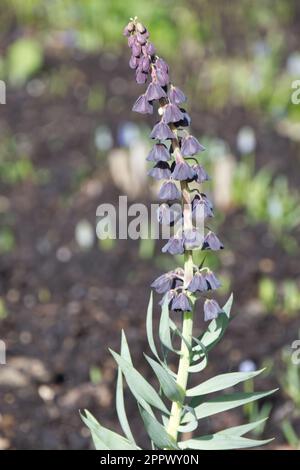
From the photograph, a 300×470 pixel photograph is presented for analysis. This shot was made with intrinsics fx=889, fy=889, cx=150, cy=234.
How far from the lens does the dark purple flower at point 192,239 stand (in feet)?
8.14

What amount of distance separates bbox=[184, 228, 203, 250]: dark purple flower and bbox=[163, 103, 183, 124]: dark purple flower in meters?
0.32

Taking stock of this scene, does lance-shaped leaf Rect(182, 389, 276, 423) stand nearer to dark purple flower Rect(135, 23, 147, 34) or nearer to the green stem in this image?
the green stem

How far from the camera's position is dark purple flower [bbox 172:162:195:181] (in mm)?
2424

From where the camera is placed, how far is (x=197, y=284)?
2500 mm

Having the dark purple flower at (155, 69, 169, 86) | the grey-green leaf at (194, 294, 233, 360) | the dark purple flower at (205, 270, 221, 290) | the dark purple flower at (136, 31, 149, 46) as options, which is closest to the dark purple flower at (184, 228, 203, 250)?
the dark purple flower at (205, 270, 221, 290)

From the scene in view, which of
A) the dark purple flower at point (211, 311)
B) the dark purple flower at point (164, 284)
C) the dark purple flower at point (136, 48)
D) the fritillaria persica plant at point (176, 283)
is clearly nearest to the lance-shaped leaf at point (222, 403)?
the fritillaria persica plant at point (176, 283)

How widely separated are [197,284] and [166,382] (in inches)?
11.6

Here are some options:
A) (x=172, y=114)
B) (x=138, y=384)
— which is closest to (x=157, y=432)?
(x=138, y=384)

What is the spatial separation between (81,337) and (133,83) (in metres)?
2.98

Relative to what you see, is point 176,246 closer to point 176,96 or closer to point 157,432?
point 176,96
